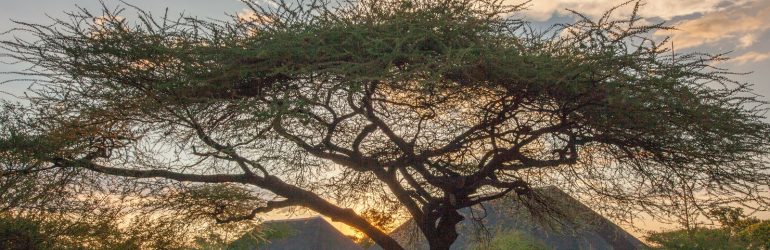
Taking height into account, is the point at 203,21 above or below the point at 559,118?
above

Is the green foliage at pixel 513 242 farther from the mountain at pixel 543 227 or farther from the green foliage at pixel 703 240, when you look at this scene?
the green foliage at pixel 703 240

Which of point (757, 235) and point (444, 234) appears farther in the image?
point (757, 235)

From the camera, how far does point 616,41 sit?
12.0 metres

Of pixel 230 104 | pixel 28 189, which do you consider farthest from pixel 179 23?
pixel 28 189

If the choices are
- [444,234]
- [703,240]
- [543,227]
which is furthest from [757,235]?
[444,234]

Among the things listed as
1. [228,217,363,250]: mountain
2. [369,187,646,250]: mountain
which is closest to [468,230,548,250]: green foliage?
[369,187,646,250]: mountain

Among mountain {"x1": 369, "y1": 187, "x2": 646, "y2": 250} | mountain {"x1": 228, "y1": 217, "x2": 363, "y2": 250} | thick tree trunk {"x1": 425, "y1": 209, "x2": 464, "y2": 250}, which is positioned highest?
mountain {"x1": 228, "y1": 217, "x2": 363, "y2": 250}

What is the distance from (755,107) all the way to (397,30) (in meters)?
7.55

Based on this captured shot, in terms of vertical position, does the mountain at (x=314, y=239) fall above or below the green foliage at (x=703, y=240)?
above

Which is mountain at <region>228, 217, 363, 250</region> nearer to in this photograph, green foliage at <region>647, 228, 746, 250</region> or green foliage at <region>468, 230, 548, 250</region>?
green foliage at <region>468, 230, 548, 250</region>

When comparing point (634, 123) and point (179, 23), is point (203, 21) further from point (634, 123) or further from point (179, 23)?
point (634, 123)

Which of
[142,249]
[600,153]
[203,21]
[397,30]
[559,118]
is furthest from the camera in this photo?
[142,249]

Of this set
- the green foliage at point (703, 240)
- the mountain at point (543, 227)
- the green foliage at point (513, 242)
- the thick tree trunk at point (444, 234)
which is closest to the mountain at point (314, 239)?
the mountain at point (543, 227)

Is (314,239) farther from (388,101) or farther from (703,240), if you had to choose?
(388,101)
